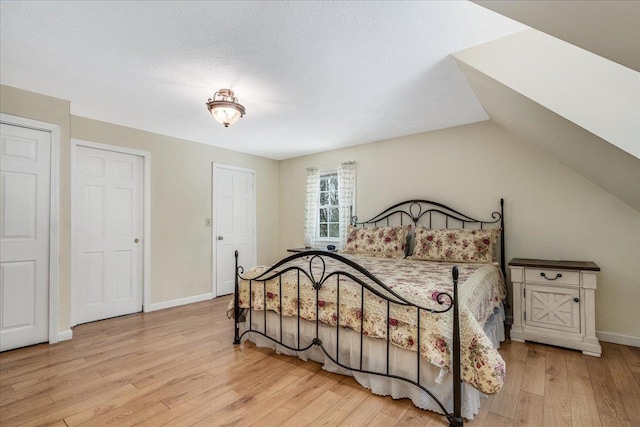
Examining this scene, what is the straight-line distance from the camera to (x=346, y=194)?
15.4 feet

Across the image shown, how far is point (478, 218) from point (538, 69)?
6.71 ft

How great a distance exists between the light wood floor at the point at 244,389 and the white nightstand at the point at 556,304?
110 millimetres

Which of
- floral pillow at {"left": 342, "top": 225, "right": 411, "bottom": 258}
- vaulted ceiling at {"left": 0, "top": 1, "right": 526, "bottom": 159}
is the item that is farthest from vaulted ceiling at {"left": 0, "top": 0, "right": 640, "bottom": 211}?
floral pillow at {"left": 342, "top": 225, "right": 411, "bottom": 258}

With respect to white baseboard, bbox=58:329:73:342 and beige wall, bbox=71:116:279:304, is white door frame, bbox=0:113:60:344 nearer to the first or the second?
white baseboard, bbox=58:329:73:342

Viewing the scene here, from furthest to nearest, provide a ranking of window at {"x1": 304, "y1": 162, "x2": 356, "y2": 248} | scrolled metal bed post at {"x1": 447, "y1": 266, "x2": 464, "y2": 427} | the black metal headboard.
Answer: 1. window at {"x1": 304, "y1": 162, "x2": 356, "y2": 248}
2. the black metal headboard
3. scrolled metal bed post at {"x1": 447, "y1": 266, "x2": 464, "y2": 427}

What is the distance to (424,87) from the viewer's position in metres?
2.67

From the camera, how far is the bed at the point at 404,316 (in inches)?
65.9

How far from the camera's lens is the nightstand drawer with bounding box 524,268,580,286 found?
8.56ft

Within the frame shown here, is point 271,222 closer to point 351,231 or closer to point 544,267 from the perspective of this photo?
point 351,231

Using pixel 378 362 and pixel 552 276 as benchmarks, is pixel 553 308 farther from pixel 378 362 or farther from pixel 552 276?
pixel 378 362

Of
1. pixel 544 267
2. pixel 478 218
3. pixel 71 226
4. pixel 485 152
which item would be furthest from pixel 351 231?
pixel 71 226

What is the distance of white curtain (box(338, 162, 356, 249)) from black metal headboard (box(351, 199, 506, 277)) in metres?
0.24

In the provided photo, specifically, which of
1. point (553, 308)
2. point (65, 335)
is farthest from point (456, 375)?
point (65, 335)

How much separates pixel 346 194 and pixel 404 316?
296 centimetres
